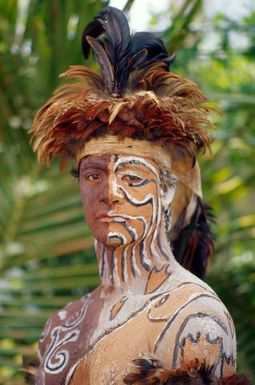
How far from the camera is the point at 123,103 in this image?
4.61 meters

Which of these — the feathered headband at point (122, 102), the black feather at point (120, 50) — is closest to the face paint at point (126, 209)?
the feathered headband at point (122, 102)

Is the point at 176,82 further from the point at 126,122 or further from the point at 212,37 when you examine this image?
the point at 212,37

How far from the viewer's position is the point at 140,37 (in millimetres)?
4824

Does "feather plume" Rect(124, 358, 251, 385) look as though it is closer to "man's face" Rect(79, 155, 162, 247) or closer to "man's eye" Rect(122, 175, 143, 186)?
"man's face" Rect(79, 155, 162, 247)

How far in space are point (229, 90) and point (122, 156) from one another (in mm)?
4611

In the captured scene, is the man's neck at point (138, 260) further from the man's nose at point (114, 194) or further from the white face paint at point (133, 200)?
the man's nose at point (114, 194)

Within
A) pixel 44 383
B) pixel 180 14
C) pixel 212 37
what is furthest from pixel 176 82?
pixel 212 37

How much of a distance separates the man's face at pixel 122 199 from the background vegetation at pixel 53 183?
3.37m

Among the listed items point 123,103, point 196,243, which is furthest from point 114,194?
point 196,243

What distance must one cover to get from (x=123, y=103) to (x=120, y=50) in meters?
0.27

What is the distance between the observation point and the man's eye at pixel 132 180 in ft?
15.2

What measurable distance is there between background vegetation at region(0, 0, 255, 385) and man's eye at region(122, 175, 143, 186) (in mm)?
3388

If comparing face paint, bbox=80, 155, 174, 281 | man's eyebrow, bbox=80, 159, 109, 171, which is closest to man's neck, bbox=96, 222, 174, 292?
face paint, bbox=80, 155, 174, 281

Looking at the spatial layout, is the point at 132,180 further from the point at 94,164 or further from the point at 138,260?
the point at 138,260
